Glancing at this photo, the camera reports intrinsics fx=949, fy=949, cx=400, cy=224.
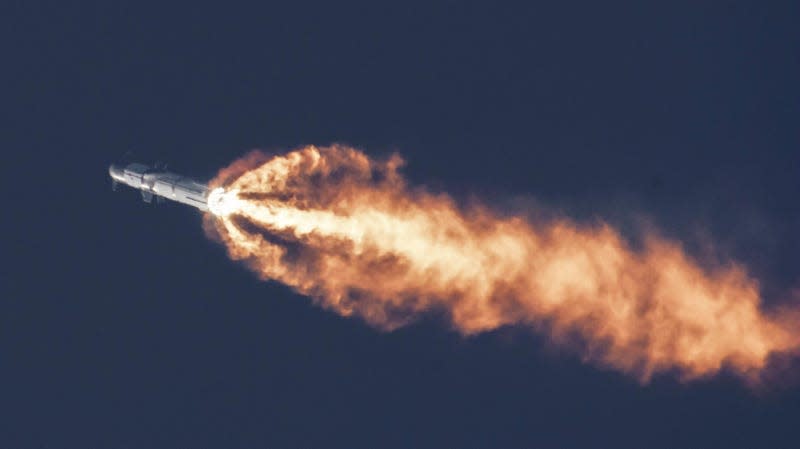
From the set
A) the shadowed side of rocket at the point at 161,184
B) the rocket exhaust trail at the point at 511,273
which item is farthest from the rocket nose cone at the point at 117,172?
the rocket exhaust trail at the point at 511,273

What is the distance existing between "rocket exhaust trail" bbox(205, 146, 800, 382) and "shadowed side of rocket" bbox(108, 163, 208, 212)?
3.05m

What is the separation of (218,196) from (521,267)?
71.2 ft

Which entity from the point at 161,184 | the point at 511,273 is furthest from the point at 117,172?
the point at 511,273

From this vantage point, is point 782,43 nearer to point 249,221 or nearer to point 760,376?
point 760,376

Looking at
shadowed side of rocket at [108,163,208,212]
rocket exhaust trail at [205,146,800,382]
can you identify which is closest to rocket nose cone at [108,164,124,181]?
shadowed side of rocket at [108,163,208,212]

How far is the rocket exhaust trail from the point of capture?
66688 mm

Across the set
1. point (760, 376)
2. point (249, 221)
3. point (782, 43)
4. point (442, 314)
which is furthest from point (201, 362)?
point (782, 43)

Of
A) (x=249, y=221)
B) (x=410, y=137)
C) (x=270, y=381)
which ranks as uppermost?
(x=410, y=137)

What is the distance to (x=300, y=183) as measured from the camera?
217ft

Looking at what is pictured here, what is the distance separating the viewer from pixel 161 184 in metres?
→ 65.2

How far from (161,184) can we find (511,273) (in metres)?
25.2

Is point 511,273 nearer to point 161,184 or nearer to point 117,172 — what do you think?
point 161,184

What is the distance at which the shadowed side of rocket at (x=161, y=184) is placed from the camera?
208ft

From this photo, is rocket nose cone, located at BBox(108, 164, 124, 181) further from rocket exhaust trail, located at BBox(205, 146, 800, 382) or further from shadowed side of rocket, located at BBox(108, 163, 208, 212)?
rocket exhaust trail, located at BBox(205, 146, 800, 382)
